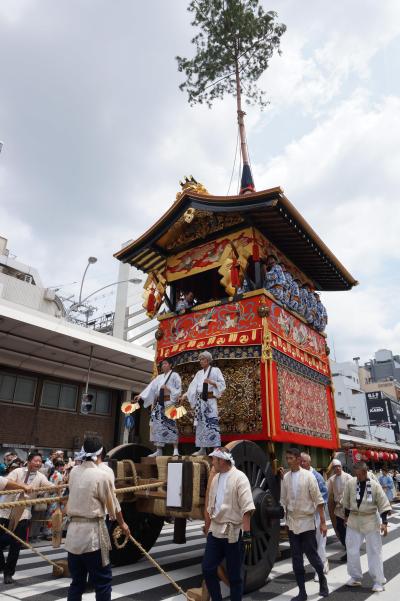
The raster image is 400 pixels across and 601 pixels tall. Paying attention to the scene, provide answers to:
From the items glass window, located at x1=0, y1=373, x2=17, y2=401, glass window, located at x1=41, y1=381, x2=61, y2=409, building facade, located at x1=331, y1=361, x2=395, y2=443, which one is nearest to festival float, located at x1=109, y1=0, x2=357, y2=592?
glass window, located at x1=0, y1=373, x2=17, y2=401

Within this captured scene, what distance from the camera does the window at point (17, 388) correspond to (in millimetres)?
15203

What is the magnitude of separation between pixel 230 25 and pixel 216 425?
38.5 feet

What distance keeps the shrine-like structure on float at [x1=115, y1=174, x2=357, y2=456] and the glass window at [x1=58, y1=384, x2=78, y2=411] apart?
10.3 metres

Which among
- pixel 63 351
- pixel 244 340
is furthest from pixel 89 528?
pixel 63 351

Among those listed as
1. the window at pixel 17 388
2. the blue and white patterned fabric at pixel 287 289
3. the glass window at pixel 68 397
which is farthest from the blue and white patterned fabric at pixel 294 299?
the glass window at pixel 68 397

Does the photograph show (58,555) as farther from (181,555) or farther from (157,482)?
(157,482)

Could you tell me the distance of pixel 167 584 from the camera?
502cm

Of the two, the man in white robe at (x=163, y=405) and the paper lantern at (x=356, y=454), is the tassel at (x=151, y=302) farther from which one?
the paper lantern at (x=356, y=454)

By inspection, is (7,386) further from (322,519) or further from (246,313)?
(322,519)

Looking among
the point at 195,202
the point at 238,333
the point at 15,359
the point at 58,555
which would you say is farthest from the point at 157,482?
the point at 15,359

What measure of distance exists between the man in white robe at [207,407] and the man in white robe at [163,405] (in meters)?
0.48

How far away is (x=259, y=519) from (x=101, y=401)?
1537 centimetres

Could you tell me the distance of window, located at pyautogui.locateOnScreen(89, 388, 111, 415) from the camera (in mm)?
18828

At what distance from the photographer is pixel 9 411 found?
599 inches
